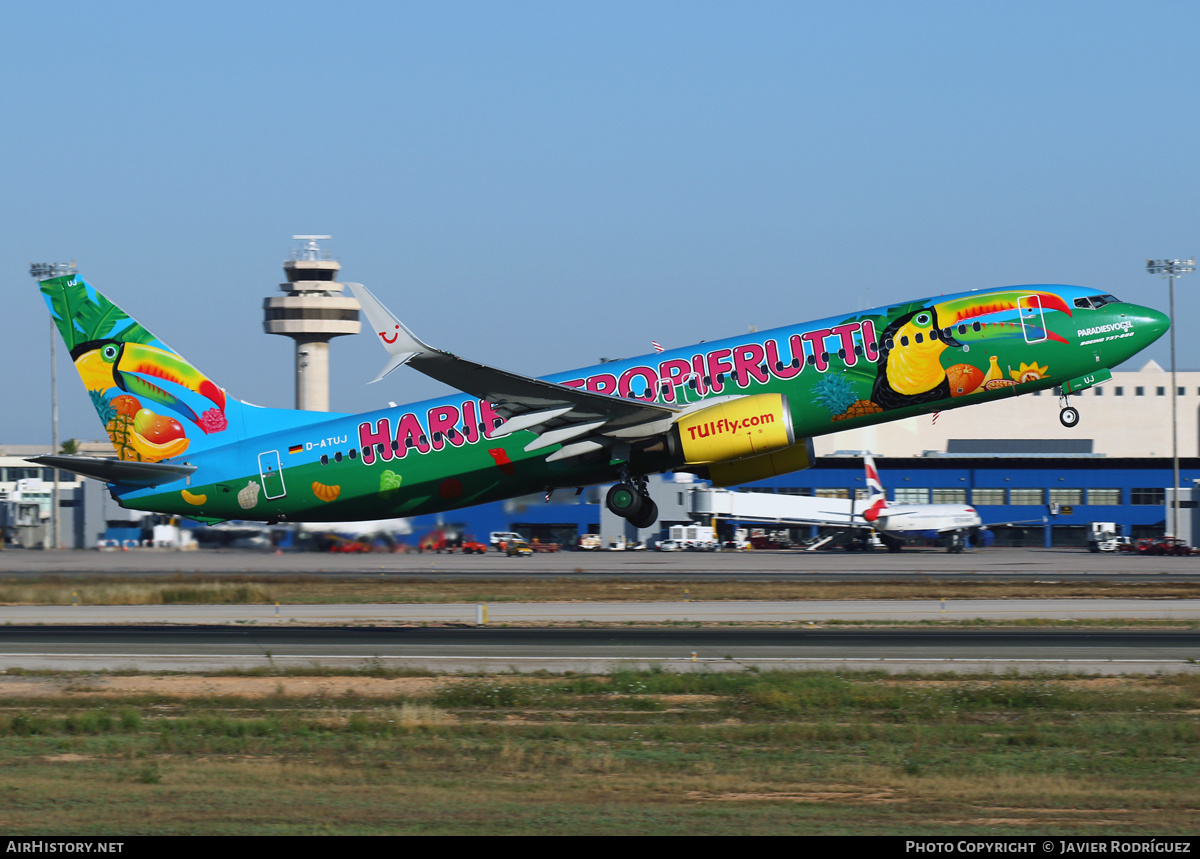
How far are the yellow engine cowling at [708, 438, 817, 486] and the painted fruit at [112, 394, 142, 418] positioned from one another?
1565 cm

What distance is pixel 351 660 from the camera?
29250 mm

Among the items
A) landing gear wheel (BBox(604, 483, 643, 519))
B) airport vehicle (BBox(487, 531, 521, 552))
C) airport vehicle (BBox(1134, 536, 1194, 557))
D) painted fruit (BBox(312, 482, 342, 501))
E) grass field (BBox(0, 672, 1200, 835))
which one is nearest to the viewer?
grass field (BBox(0, 672, 1200, 835))

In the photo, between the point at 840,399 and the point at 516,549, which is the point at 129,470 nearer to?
the point at 840,399

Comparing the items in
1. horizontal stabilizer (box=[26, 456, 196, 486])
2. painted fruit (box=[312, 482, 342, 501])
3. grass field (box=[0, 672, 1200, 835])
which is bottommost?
grass field (box=[0, 672, 1200, 835])

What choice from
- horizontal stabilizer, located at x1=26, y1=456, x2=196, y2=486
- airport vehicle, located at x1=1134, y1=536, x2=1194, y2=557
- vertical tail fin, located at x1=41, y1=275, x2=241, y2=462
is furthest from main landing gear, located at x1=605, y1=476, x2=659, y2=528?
airport vehicle, located at x1=1134, y1=536, x2=1194, y2=557

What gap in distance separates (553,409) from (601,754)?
41.1 ft

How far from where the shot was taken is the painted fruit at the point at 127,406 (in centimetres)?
3478

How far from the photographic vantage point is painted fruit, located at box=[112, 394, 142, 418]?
34.8 meters

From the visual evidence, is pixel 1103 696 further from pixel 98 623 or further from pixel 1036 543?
pixel 1036 543

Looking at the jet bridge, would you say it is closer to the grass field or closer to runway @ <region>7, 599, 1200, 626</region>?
runway @ <region>7, 599, 1200, 626</region>

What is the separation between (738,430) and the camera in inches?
1150

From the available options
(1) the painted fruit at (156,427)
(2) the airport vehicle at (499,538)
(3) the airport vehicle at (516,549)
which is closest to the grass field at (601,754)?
(1) the painted fruit at (156,427)

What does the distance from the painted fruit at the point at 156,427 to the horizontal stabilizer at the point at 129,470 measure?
929mm
